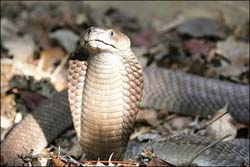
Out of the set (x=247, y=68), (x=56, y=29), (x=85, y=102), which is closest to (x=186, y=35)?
(x=247, y=68)

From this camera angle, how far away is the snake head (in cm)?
376

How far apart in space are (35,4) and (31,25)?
1.71ft

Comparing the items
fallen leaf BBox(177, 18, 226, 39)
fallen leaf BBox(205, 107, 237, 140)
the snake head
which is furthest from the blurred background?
the snake head

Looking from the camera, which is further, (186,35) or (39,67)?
(186,35)

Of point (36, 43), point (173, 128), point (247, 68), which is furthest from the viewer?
point (36, 43)

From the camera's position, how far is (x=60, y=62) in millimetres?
6594

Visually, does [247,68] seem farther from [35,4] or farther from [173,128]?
[35,4]

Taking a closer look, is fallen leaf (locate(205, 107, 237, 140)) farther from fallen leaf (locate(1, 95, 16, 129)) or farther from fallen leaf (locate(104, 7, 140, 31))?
fallen leaf (locate(104, 7, 140, 31))

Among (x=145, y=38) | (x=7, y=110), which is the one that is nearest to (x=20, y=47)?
(x=7, y=110)

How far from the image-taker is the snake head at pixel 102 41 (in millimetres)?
3760

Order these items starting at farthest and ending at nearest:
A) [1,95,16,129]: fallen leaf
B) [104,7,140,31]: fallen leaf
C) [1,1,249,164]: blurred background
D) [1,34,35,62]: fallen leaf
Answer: [104,7,140,31]: fallen leaf → [1,34,35,62]: fallen leaf → [1,1,249,164]: blurred background → [1,95,16,129]: fallen leaf

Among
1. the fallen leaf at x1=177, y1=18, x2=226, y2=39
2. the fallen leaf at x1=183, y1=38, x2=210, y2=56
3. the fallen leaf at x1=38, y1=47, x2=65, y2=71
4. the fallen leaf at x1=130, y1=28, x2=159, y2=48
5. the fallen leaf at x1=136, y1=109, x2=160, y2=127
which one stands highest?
the fallen leaf at x1=177, y1=18, x2=226, y2=39

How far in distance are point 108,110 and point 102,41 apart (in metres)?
0.64

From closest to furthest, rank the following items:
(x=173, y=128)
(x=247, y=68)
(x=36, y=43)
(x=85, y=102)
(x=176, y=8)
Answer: (x=85, y=102), (x=173, y=128), (x=247, y=68), (x=36, y=43), (x=176, y=8)
